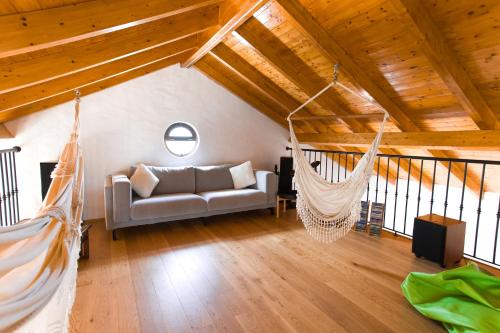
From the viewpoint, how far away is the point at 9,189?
311 centimetres

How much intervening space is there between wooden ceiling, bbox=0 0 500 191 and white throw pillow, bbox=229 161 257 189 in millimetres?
1210

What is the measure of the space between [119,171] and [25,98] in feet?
4.85

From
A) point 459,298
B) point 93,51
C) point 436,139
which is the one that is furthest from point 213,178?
point 459,298

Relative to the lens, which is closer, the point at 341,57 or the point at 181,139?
the point at 341,57

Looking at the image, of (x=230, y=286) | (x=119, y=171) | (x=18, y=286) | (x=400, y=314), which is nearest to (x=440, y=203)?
(x=400, y=314)

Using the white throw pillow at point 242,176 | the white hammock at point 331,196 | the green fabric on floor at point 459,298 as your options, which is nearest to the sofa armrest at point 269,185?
the white throw pillow at point 242,176

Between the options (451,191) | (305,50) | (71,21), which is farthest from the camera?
(451,191)

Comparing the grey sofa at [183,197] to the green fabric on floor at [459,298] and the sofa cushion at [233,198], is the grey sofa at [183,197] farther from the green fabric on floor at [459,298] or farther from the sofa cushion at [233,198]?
the green fabric on floor at [459,298]

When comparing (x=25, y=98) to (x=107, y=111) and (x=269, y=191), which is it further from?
(x=269, y=191)

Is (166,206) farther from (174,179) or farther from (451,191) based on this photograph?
(451,191)

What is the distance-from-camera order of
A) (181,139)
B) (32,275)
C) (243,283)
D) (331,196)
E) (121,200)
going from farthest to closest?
(181,139), (121,200), (331,196), (243,283), (32,275)

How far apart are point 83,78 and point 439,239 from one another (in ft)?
12.3

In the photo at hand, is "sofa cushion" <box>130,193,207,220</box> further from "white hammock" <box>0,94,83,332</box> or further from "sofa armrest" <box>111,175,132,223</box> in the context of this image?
"white hammock" <box>0,94,83,332</box>


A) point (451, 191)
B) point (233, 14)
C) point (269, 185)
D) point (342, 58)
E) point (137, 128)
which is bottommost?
point (451, 191)
